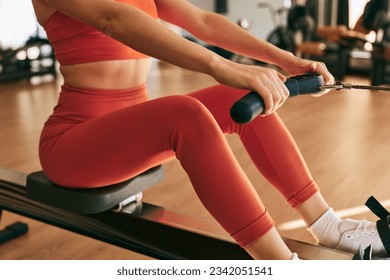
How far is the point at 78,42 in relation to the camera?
100 centimetres

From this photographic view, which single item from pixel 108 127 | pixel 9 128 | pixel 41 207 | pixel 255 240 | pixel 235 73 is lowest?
pixel 9 128

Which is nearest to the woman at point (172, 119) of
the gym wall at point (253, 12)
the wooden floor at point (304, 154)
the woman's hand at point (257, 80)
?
the woman's hand at point (257, 80)

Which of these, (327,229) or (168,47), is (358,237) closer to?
(327,229)

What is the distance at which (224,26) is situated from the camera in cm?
116

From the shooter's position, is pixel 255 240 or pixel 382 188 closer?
pixel 255 240

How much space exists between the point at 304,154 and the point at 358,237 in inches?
55.9

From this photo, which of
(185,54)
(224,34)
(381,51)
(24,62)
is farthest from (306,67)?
(24,62)

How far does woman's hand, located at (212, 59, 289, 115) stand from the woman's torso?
13.7 inches

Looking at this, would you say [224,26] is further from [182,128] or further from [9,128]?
[9,128]

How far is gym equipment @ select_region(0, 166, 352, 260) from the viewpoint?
944 millimetres

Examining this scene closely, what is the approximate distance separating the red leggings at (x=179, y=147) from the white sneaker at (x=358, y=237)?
106 millimetres

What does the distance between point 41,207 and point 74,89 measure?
36 centimetres

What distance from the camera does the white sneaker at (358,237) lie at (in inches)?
37.7
